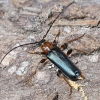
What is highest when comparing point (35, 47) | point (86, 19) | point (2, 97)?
point (86, 19)

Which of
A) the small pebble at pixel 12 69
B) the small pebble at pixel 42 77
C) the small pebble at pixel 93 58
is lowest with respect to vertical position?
the small pebble at pixel 42 77

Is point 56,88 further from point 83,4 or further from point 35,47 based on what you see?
point 83,4

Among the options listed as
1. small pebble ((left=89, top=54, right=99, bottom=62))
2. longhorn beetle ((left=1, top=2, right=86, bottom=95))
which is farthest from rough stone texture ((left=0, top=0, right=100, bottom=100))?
longhorn beetle ((left=1, top=2, right=86, bottom=95))

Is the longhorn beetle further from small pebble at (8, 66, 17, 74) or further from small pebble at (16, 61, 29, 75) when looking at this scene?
small pebble at (8, 66, 17, 74)

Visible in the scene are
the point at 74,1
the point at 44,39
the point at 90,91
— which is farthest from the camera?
the point at 74,1

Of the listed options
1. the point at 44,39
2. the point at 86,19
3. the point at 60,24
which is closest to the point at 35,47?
the point at 44,39

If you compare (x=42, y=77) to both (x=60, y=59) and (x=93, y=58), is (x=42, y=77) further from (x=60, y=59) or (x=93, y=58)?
(x=93, y=58)

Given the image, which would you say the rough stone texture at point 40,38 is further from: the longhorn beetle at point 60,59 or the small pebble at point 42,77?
the longhorn beetle at point 60,59

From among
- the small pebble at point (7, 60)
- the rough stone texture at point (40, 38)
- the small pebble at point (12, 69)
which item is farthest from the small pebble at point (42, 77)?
the small pebble at point (7, 60)
